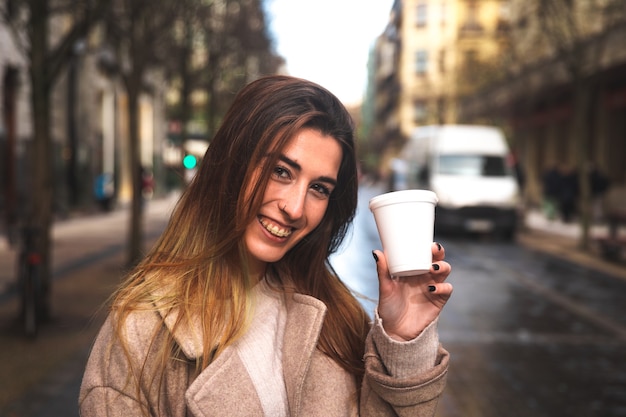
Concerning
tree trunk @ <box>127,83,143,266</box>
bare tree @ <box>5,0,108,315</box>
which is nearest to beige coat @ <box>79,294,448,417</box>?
bare tree @ <box>5,0,108,315</box>

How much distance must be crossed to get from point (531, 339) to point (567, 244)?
1144cm

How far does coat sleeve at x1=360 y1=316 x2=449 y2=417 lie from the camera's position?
6.08 feet

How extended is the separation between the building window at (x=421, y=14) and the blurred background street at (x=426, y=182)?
59.6ft

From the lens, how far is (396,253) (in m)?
1.76

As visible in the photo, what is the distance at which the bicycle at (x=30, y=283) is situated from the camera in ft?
24.9

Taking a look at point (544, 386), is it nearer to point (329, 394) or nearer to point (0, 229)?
point (329, 394)

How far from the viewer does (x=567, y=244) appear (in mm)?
18953

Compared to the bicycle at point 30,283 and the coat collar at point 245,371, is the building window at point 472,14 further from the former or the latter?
the coat collar at point 245,371

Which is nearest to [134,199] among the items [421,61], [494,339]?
[494,339]

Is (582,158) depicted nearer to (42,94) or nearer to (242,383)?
(42,94)

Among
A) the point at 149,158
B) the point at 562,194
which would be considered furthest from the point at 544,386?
the point at 149,158

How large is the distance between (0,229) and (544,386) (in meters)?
15.2

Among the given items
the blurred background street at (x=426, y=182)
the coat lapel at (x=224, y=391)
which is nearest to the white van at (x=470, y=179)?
the blurred background street at (x=426, y=182)

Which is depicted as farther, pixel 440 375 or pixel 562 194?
pixel 562 194
